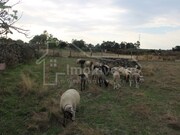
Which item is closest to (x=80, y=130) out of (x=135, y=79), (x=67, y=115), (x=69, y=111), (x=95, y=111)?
(x=69, y=111)

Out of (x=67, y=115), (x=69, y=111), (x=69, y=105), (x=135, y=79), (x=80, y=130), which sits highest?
(x=135, y=79)

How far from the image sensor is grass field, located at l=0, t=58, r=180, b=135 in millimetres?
8367

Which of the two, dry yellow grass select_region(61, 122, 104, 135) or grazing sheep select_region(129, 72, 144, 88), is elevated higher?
grazing sheep select_region(129, 72, 144, 88)

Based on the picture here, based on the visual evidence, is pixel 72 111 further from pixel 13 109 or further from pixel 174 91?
pixel 174 91

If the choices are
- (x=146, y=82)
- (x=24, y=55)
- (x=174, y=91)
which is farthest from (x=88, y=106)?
(x=24, y=55)

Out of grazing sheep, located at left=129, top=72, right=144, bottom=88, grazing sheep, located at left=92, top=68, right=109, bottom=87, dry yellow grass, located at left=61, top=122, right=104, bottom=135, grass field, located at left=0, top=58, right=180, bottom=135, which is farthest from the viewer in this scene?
grazing sheep, located at left=129, top=72, right=144, bottom=88

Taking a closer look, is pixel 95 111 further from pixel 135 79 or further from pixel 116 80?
pixel 135 79

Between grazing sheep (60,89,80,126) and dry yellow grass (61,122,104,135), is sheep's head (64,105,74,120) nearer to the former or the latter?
grazing sheep (60,89,80,126)

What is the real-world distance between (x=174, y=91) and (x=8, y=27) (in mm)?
10348

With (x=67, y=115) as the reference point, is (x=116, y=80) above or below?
above

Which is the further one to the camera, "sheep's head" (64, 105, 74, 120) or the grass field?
"sheep's head" (64, 105, 74, 120)

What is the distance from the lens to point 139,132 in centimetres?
824

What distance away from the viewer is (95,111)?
33.2ft

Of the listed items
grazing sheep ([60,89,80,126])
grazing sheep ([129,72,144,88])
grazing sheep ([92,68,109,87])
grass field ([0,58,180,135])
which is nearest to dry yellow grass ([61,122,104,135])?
grass field ([0,58,180,135])
